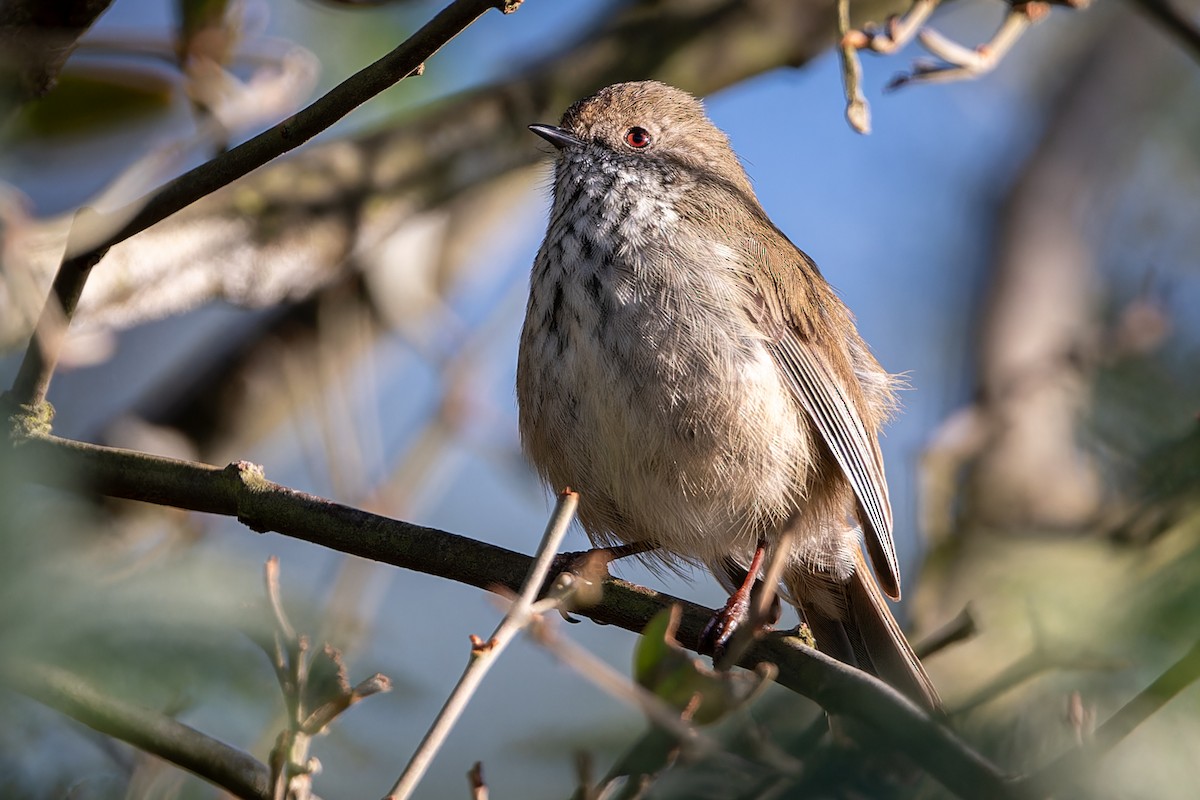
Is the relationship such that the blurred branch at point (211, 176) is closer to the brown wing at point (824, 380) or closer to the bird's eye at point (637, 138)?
the brown wing at point (824, 380)

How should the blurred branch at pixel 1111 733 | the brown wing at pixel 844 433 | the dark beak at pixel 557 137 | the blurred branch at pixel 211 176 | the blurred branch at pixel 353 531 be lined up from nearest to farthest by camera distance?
the blurred branch at pixel 1111 733 < the blurred branch at pixel 211 176 < the blurred branch at pixel 353 531 < the brown wing at pixel 844 433 < the dark beak at pixel 557 137

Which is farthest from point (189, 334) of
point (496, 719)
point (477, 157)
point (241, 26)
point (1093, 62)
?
point (1093, 62)

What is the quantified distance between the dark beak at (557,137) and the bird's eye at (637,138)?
0.18 m

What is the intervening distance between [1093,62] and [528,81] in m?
4.95

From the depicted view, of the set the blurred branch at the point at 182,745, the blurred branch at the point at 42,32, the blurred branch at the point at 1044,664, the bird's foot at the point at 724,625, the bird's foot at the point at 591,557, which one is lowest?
the blurred branch at the point at 1044,664

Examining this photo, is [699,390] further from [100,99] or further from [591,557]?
[100,99]

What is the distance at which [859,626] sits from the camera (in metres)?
4.18

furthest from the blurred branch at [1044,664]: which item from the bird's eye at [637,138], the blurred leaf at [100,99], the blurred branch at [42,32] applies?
the blurred leaf at [100,99]

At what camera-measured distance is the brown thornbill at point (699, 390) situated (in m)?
3.60

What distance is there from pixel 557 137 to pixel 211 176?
1968 millimetres

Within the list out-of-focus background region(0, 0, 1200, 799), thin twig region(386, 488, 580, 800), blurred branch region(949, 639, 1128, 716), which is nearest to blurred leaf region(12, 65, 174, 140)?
out-of-focus background region(0, 0, 1200, 799)

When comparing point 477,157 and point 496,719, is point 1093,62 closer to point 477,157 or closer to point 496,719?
point 477,157

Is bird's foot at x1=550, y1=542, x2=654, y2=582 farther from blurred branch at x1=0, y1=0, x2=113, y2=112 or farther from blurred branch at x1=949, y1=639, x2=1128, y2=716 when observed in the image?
blurred branch at x1=0, y1=0, x2=113, y2=112

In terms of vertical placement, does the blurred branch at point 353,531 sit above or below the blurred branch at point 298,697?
above
